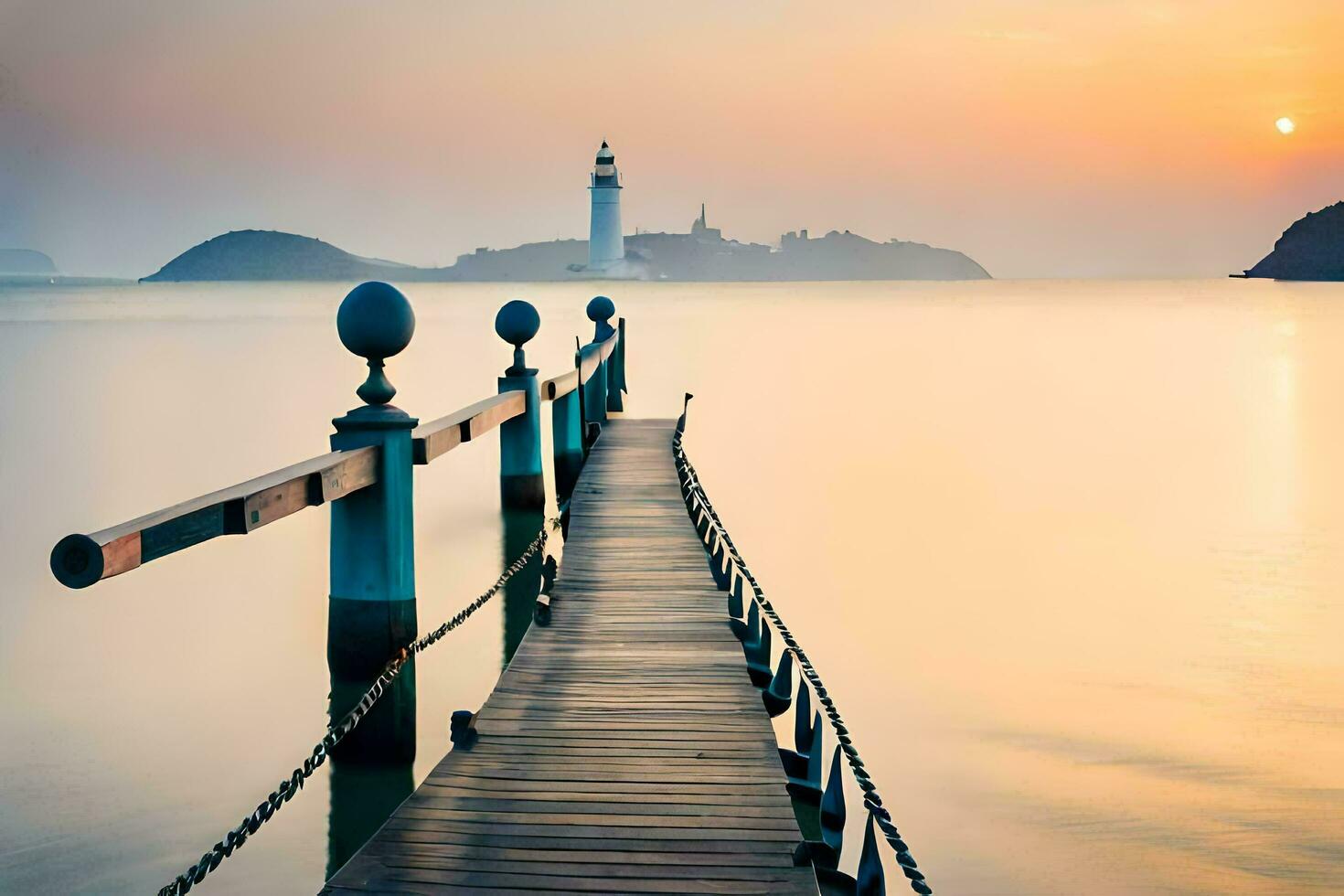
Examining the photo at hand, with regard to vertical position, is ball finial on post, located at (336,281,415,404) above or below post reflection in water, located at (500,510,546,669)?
above

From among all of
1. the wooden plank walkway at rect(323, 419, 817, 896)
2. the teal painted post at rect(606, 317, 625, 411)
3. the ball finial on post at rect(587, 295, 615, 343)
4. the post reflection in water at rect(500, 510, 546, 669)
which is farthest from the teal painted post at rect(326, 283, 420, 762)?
the teal painted post at rect(606, 317, 625, 411)

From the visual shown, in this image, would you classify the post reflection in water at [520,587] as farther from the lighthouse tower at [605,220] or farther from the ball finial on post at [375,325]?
the lighthouse tower at [605,220]

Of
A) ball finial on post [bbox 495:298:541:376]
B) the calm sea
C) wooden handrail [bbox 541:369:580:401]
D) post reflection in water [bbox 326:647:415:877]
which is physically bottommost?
the calm sea

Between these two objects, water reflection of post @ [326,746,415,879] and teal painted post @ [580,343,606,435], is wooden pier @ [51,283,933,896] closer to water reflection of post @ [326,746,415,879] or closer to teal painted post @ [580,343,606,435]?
water reflection of post @ [326,746,415,879]

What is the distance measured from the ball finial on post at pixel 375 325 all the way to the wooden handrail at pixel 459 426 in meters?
0.32

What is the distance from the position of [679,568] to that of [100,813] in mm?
3391

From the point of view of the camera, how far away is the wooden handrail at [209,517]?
2861 mm

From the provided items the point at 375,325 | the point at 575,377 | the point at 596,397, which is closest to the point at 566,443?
the point at 575,377

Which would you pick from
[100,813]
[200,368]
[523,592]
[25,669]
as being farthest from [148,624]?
[200,368]

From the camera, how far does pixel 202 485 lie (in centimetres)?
1906

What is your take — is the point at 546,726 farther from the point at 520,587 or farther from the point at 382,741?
the point at 520,587

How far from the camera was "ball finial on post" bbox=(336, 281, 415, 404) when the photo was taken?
4516mm

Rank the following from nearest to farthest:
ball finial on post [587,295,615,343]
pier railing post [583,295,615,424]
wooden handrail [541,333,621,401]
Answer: wooden handrail [541,333,621,401]
pier railing post [583,295,615,424]
ball finial on post [587,295,615,343]

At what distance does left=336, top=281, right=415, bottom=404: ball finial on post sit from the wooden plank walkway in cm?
128
